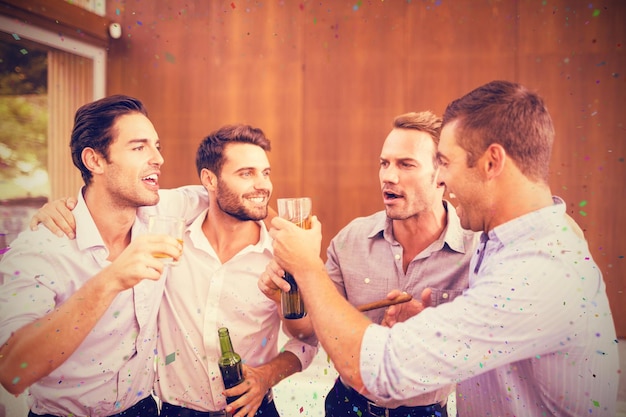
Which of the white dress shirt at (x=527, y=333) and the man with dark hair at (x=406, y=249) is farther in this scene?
the man with dark hair at (x=406, y=249)

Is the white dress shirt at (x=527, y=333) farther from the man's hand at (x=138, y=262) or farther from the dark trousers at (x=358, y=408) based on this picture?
the man's hand at (x=138, y=262)

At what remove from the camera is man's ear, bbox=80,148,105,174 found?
4.78ft

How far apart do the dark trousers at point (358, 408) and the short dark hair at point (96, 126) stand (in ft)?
3.89

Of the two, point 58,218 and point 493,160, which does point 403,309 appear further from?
point 58,218

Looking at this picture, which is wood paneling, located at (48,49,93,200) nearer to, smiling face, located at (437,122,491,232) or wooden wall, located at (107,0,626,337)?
wooden wall, located at (107,0,626,337)

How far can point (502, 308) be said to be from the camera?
1.07m

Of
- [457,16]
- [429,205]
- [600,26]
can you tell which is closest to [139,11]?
[457,16]

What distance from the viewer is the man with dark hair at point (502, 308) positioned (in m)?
1.08

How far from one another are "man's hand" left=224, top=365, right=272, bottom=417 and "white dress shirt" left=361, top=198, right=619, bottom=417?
0.56 m

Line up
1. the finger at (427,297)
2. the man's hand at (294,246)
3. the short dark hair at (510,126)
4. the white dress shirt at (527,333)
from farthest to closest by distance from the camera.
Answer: the finger at (427,297), the man's hand at (294,246), the short dark hair at (510,126), the white dress shirt at (527,333)

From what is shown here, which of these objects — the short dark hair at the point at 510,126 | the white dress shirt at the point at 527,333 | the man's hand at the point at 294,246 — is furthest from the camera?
the man's hand at the point at 294,246

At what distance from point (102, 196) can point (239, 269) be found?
0.54 metres

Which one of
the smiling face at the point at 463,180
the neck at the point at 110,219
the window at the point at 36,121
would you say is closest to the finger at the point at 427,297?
the smiling face at the point at 463,180

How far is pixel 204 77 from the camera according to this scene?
1720 mm
